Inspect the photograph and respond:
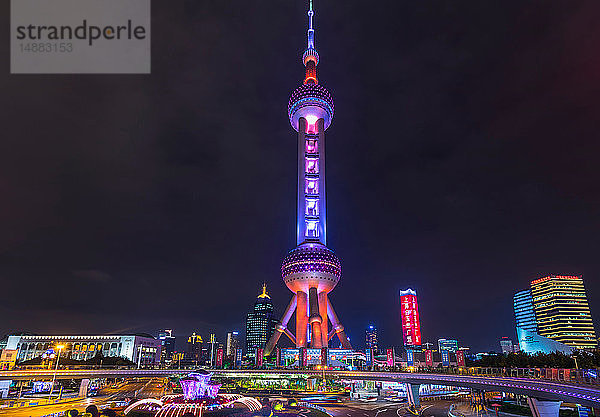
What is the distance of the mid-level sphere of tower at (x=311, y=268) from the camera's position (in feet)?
395

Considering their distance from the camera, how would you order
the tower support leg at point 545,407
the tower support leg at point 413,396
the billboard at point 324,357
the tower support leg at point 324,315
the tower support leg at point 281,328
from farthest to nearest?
the tower support leg at point 281,328, the tower support leg at point 324,315, the billboard at point 324,357, the tower support leg at point 413,396, the tower support leg at point 545,407

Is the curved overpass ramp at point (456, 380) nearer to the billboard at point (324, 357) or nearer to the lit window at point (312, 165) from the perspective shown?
the billboard at point (324, 357)

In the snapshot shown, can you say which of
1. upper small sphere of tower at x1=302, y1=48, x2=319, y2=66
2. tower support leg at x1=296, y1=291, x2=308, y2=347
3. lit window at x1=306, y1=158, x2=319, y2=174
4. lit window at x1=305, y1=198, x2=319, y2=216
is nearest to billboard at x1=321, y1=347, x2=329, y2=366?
tower support leg at x1=296, y1=291, x2=308, y2=347

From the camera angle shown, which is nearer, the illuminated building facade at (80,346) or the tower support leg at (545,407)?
the tower support leg at (545,407)

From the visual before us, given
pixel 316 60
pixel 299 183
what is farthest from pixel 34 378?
pixel 316 60

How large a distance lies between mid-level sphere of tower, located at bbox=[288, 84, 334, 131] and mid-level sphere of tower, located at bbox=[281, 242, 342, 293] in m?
46.6

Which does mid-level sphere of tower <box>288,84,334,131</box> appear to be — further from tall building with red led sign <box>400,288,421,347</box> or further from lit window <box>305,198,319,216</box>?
tall building with red led sign <box>400,288,421,347</box>

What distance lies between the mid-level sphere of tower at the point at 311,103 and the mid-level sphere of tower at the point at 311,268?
46647 mm

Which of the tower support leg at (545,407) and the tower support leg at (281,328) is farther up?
the tower support leg at (281,328)

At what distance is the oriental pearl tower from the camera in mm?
120438

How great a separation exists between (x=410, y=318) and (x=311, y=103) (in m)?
114

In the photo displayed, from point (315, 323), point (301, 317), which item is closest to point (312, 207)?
point (301, 317)

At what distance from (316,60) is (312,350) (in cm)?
10150

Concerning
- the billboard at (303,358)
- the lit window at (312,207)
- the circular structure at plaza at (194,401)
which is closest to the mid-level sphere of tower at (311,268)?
the lit window at (312,207)
